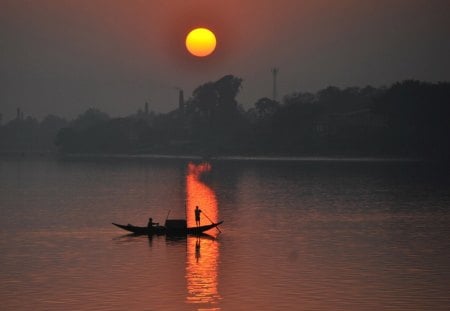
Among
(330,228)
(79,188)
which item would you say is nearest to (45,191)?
(79,188)

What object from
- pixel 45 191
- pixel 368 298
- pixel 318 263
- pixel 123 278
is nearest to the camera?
pixel 368 298

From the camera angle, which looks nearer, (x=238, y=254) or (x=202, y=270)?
(x=202, y=270)

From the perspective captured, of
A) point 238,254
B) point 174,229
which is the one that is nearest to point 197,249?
point 238,254

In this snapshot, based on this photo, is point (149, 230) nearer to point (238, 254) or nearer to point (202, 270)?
point (238, 254)

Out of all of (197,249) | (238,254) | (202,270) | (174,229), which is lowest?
(202,270)

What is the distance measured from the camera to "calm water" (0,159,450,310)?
43250 mm

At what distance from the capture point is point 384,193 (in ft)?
380

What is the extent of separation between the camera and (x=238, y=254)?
190 ft

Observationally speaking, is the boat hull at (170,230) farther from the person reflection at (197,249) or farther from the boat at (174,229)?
the person reflection at (197,249)

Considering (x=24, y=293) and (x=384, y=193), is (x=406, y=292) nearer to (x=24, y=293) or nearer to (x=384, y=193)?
(x=24, y=293)

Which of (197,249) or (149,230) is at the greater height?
(149,230)

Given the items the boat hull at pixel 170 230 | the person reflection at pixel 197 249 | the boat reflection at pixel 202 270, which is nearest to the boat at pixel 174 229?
the boat hull at pixel 170 230

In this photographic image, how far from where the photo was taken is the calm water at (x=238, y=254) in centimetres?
4325

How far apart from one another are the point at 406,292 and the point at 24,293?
67.3ft
